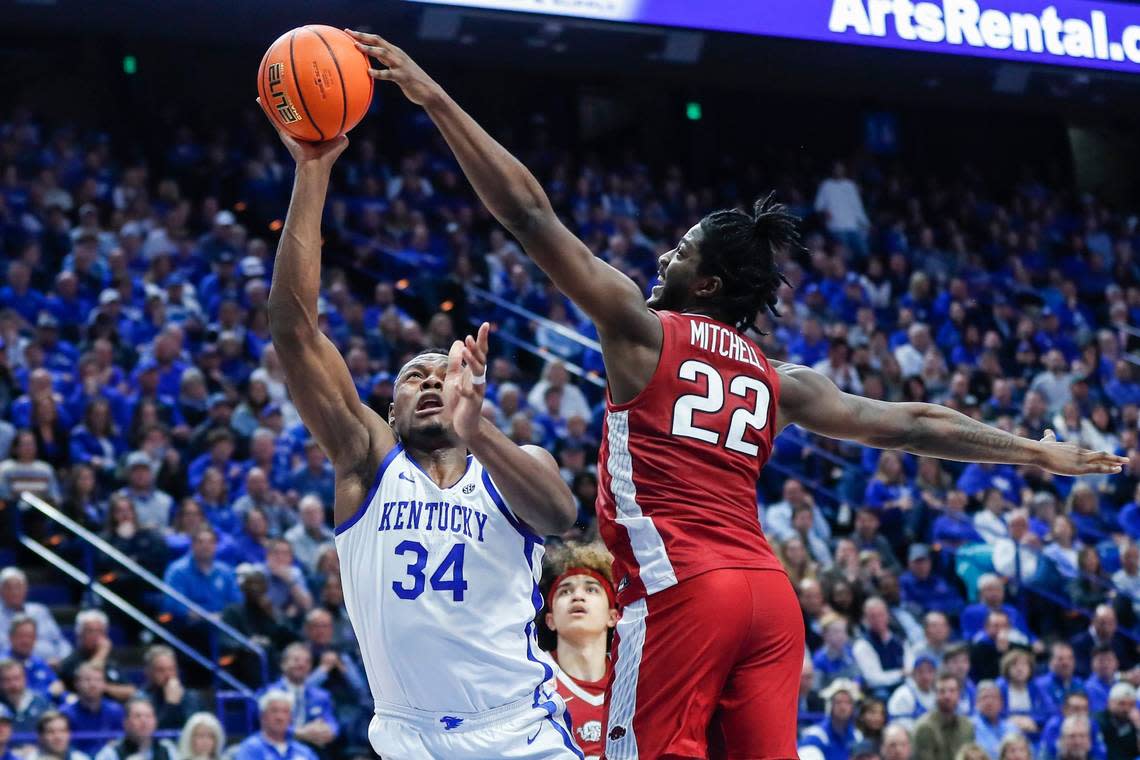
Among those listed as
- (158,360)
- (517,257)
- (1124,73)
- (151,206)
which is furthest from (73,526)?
(1124,73)

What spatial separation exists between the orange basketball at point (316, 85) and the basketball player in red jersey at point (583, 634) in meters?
2.09

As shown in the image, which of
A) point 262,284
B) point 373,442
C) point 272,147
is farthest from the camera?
point 272,147

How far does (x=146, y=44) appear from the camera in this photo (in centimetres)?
1892

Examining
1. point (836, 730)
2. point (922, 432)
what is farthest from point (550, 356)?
point (922, 432)

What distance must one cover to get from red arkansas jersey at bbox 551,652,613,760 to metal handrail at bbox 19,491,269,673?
4.32 meters

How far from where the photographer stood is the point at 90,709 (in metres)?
8.90

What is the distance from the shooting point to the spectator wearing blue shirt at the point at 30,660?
29.5ft

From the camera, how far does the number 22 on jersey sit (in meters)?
4.44

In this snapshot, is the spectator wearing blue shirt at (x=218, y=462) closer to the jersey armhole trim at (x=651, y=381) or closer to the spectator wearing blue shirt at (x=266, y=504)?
the spectator wearing blue shirt at (x=266, y=504)

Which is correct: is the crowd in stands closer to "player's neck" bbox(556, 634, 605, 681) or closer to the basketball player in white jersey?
"player's neck" bbox(556, 634, 605, 681)

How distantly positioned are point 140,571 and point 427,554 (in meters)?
5.84

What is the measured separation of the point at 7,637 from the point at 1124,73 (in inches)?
571

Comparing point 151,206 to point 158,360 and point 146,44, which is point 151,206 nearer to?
point 158,360

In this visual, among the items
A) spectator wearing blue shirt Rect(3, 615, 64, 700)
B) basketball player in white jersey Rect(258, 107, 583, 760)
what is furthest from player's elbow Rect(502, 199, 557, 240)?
spectator wearing blue shirt Rect(3, 615, 64, 700)
